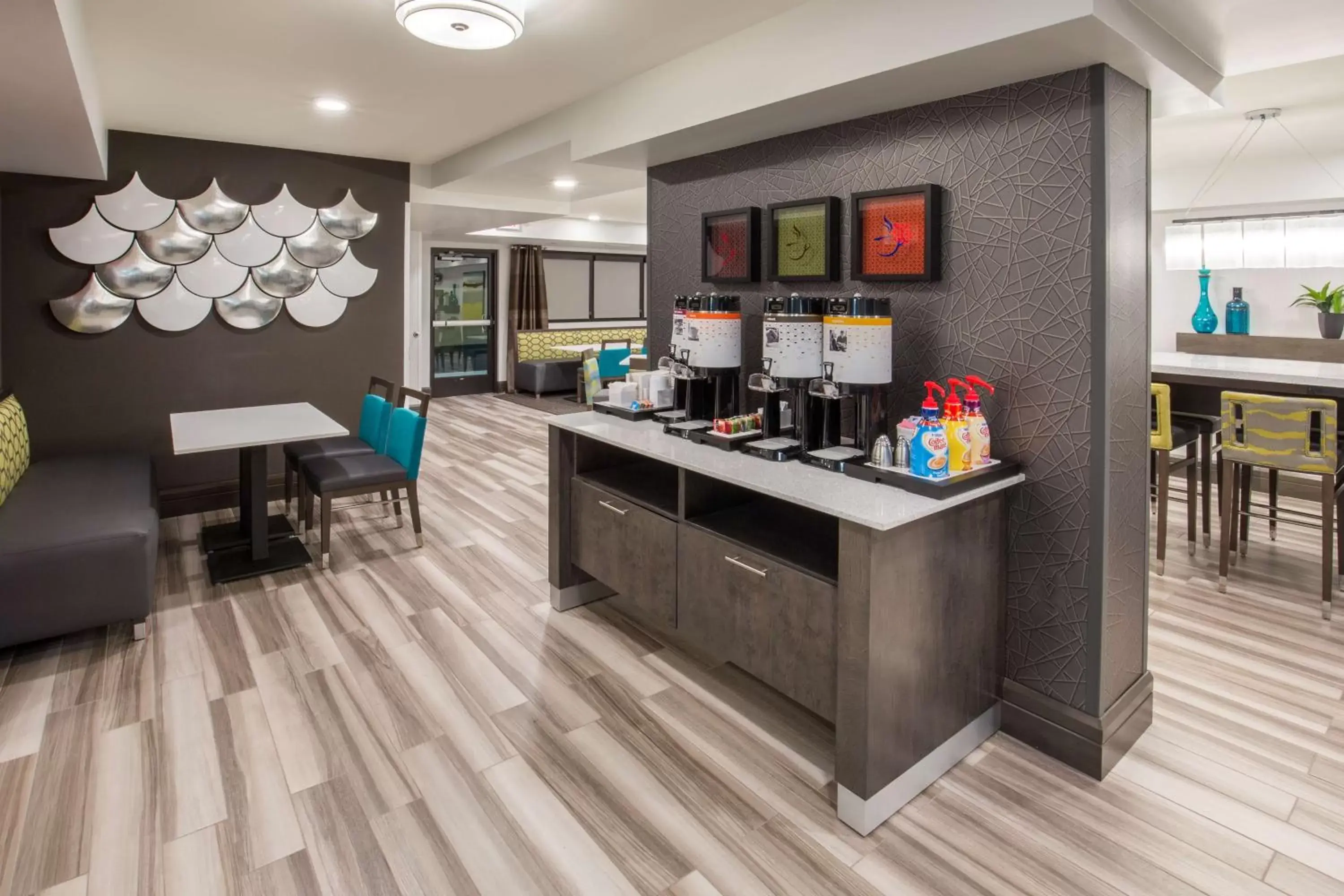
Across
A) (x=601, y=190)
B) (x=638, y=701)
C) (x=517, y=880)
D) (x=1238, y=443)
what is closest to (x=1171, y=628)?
(x=1238, y=443)

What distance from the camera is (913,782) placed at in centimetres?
207

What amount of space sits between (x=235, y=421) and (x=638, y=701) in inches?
118

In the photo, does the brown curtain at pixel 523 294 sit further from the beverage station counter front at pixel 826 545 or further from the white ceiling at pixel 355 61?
the beverage station counter front at pixel 826 545

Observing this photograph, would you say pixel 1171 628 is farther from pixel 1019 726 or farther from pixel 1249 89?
pixel 1249 89

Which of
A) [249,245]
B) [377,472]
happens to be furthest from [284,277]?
[377,472]

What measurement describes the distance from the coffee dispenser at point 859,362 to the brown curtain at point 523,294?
8.42m

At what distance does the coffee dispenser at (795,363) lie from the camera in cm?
254

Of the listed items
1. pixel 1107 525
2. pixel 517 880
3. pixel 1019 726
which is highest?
pixel 1107 525

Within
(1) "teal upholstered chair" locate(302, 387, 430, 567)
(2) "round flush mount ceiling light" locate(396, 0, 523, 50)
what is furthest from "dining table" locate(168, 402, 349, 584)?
(2) "round flush mount ceiling light" locate(396, 0, 523, 50)

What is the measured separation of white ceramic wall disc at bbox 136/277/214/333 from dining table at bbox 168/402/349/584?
60 centimetres

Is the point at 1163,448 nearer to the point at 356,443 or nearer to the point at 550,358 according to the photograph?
the point at 356,443

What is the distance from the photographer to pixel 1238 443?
3.53 meters

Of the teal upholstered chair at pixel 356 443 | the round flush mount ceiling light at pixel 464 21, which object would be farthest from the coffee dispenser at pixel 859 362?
the teal upholstered chair at pixel 356 443

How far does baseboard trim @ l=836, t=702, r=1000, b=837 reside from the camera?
6.35 feet
